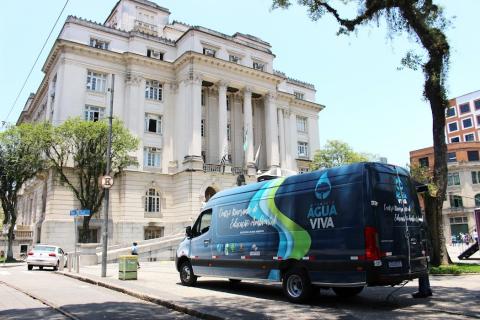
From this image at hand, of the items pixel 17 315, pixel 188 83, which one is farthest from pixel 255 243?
pixel 188 83

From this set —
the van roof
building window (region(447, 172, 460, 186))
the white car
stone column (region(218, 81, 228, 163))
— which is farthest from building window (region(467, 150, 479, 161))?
the van roof

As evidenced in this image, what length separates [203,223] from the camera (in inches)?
534

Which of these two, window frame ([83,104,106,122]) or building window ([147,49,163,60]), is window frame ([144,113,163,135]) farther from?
building window ([147,49,163,60])

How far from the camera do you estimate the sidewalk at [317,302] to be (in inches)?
317

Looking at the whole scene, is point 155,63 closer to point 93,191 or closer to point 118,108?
point 118,108

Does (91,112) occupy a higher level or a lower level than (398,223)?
higher

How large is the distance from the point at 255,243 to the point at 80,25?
33.3 metres

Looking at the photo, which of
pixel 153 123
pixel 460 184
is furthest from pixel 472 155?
pixel 153 123

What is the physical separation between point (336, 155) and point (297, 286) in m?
36.0

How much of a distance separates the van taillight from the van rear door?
0.45 feet

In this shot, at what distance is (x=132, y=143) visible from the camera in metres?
33.8

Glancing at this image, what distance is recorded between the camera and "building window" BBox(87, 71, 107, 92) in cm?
3784

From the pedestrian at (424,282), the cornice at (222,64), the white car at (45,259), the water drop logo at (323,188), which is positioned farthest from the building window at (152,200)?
the pedestrian at (424,282)

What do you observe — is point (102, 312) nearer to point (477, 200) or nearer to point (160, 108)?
point (160, 108)
